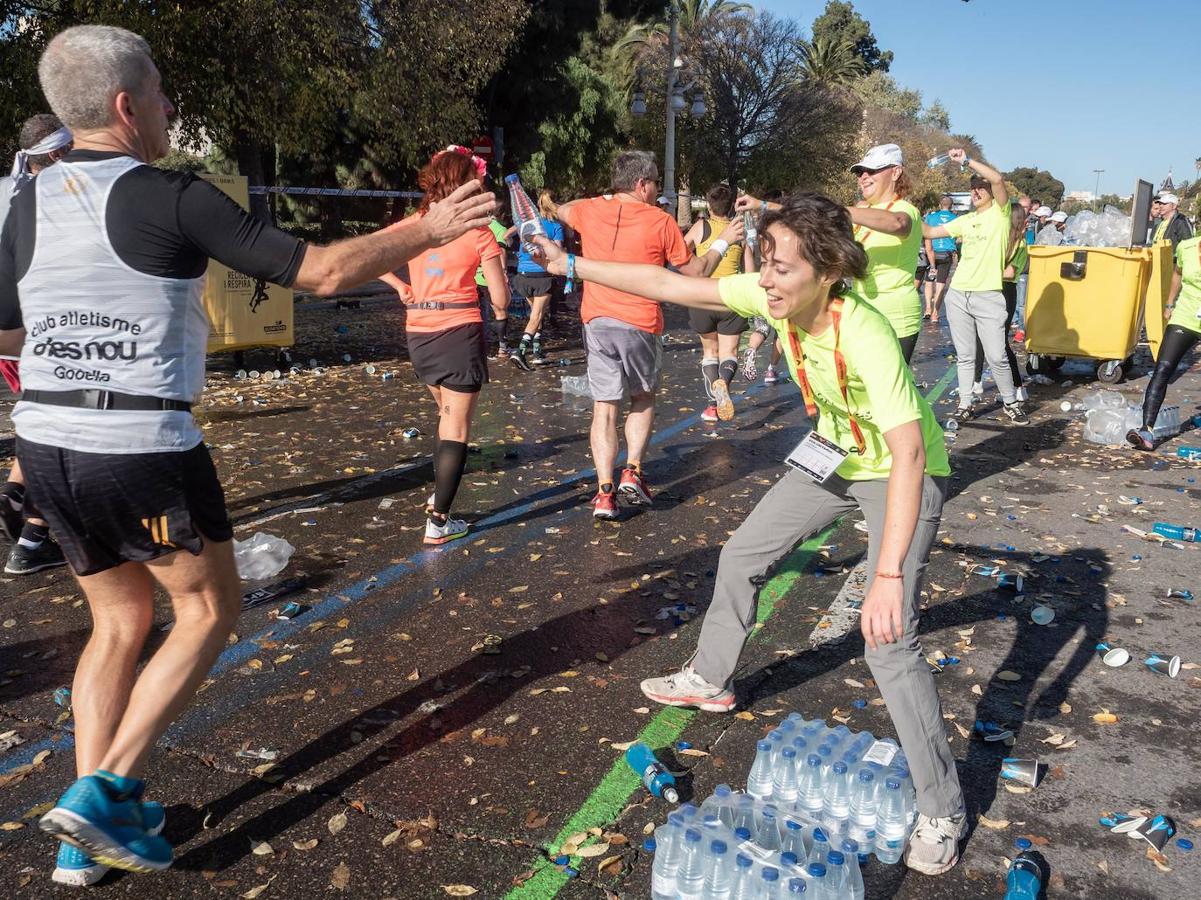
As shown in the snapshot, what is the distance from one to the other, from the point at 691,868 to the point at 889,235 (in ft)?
15.3

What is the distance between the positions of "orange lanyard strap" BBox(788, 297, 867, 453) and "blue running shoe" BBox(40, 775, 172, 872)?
2374 millimetres

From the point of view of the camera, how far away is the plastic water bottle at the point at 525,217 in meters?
3.67

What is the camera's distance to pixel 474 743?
360 centimetres

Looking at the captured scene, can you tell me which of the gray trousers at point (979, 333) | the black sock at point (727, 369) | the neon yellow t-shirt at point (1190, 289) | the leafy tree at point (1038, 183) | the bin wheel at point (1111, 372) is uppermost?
the leafy tree at point (1038, 183)

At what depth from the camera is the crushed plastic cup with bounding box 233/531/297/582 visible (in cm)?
519

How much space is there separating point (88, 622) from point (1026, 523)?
5.44 meters

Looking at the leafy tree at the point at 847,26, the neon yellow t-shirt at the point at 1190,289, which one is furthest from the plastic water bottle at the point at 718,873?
the leafy tree at the point at 847,26

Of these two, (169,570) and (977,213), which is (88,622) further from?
(977,213)

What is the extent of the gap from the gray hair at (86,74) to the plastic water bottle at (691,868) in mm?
2485

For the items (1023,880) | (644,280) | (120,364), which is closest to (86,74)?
(120,364)

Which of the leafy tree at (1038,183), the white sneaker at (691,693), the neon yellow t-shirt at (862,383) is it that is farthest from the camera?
the leafy tree at (1038,183)

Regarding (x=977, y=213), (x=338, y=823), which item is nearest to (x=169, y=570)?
(x=338, y=823)

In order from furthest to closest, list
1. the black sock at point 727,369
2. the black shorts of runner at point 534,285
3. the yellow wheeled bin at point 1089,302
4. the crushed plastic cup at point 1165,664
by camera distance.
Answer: the black shorts of runner at point 534,285 → the yellow wheeled bin at point 1089,302 → the black sock at point 727,369 → the crushed plastic cup at point 1165,664

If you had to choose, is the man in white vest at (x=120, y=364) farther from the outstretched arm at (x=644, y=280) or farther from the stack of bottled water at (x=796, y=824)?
the stack of bottled water at (x=796, y=824)
